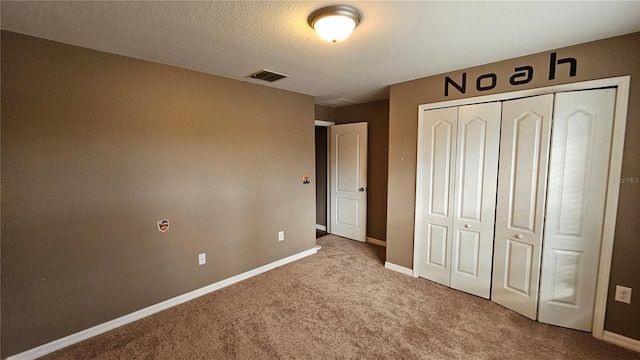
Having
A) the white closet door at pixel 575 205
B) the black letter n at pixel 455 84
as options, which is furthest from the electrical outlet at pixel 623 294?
the black letter n at pixel 455 84

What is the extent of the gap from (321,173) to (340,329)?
3.54 m

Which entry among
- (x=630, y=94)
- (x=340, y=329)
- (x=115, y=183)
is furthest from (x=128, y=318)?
(x=630, y=94)

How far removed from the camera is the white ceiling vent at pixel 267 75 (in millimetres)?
2814

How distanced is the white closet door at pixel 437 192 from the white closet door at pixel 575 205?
844mm

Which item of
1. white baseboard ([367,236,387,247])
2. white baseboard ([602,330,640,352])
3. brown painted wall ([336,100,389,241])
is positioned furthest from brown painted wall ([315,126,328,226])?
white baseboard ([602,330,640,352])

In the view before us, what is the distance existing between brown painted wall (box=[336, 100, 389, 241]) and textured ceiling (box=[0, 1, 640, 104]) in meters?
1.66

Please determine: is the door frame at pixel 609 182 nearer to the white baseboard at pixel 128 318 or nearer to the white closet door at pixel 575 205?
the white closet door at pixel 575 205

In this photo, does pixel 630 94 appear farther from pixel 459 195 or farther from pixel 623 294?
pixel 623 294

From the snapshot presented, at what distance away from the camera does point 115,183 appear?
90.2 inches

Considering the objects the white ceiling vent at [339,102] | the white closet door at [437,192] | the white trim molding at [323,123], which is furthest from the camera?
the white trim molding at [323,123]

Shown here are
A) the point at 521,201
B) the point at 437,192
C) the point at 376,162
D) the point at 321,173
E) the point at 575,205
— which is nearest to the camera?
the point at 575,205

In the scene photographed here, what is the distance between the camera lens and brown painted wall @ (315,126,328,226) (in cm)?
528

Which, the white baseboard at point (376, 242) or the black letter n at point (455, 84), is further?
the white baseboard at point (376, 242)

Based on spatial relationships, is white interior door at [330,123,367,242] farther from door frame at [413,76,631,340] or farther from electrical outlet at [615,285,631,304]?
electrical outlet at [615,285,631,304]
